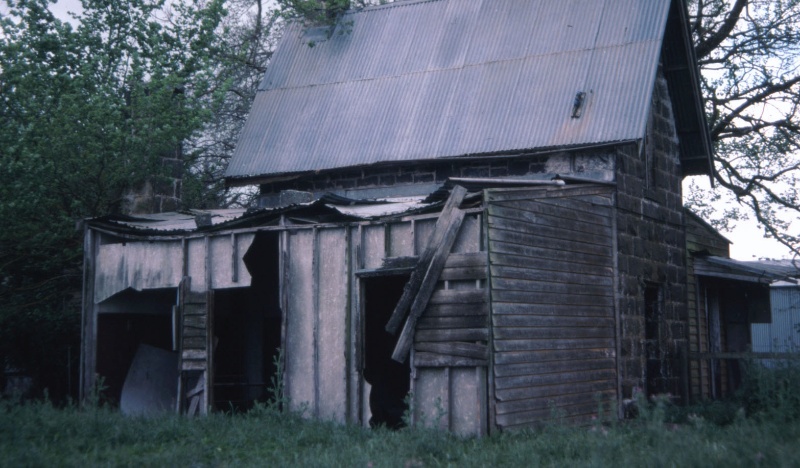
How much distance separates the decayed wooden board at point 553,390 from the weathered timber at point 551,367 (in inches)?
7.6

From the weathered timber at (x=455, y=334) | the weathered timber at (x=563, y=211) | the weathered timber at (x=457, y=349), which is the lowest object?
the weathered timber at (x=457, y=349)

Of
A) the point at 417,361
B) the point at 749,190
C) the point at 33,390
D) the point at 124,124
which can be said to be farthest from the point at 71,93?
the point at 749,190

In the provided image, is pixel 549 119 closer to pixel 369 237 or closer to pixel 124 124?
pixel 369 237

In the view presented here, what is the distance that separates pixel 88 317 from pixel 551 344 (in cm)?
762

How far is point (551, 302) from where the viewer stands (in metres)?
11.9

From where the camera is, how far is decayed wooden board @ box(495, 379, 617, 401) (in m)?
10.8

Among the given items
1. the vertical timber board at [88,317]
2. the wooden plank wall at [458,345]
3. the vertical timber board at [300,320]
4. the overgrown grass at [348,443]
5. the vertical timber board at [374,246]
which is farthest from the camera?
the vertical timber board at [88,317]

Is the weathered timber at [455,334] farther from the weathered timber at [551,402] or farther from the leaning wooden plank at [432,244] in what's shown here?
the weathered timber at [551,402]

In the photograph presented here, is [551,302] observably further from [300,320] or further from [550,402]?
[300,320]

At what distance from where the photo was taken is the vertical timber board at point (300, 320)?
12.4m

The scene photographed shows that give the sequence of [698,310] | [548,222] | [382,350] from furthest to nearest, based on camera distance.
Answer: [698,310] → [382,350] → [548,222]

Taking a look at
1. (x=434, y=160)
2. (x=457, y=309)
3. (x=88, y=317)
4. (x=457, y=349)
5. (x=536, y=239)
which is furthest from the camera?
(x=434, y=160)

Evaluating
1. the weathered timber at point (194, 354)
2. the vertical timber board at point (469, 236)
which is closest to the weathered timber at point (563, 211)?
the vertical timber board at point (469, 236)

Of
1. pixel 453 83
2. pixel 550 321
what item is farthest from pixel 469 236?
pixel 453 83
